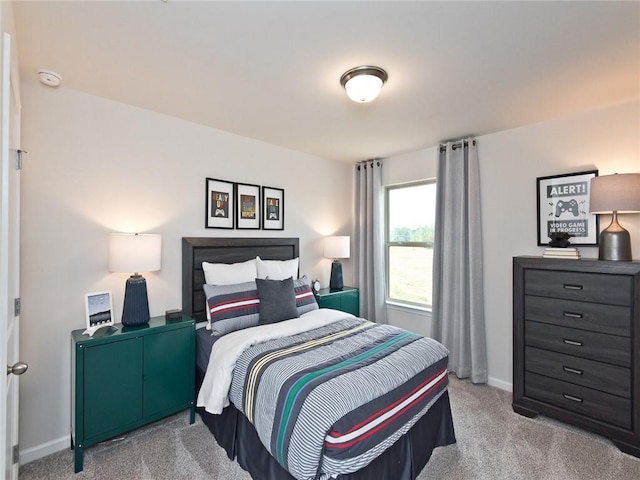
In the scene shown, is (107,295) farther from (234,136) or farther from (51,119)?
(234,136)

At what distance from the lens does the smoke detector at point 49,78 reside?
205cm

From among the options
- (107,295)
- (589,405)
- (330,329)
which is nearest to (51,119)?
(107,295)

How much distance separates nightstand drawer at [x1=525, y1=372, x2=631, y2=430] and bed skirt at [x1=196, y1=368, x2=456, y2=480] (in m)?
0.94

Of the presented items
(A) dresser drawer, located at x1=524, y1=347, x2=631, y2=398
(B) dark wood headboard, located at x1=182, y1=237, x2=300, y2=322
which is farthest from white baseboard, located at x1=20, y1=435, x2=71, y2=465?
(A) dresser drawer, located at x1=524, y1=347, x2=631, y2=398

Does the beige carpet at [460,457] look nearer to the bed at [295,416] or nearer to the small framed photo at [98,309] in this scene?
the bed at [295,416]

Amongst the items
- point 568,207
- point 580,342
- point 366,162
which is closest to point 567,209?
point 568,207

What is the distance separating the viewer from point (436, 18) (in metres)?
1.58

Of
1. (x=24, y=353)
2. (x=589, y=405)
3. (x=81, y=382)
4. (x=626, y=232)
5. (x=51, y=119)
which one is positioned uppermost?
(x=51, y=119)

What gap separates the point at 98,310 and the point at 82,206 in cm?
78

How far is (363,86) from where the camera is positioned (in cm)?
205

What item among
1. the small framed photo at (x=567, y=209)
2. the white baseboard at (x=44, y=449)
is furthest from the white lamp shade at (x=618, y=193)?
the white baseboard at (x=44, y=449)

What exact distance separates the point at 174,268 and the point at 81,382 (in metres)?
1.07

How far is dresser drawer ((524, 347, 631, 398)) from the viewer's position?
7.32 feet

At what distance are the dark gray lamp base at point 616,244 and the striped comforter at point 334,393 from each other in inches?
57.6
